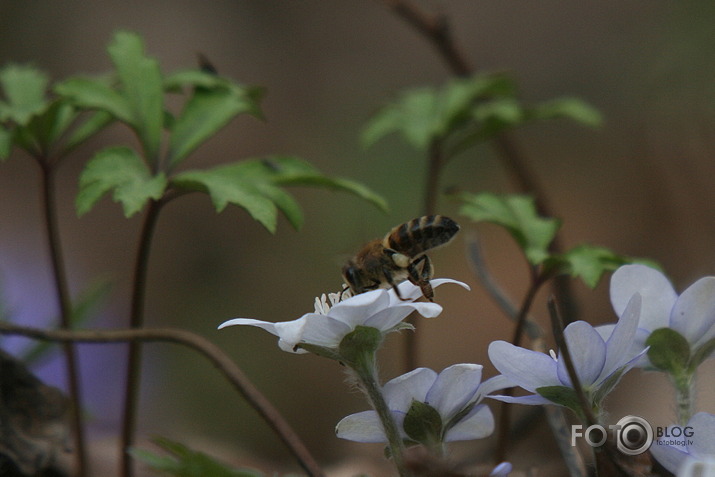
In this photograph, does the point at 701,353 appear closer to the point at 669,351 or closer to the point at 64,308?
the point at 669,351

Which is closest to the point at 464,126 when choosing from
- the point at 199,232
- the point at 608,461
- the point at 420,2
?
the point at 608,461

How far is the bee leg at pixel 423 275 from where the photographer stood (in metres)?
0.98

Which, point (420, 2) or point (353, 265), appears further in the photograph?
point (420, 2)

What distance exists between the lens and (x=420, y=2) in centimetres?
630

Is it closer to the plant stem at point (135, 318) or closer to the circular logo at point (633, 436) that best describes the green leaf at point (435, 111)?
the plant stem at point (135, 318)

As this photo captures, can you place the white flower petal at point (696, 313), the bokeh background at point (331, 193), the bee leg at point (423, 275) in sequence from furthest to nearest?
the bokeh background at point (331, 193) < the bee leg at point (423, 275) < the white flower petal at point (696, 313)

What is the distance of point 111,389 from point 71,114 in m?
1.66

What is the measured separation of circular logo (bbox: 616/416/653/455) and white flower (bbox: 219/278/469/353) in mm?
249

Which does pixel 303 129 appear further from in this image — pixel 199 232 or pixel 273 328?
pixel 273 328

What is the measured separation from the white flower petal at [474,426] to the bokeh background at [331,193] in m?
0.48

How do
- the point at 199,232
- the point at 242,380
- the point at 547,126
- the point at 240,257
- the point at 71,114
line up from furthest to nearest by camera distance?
the point at 547,126 → the point at 199,232 → the point at 240,257 → the point at 71,114 → the point at 242,380

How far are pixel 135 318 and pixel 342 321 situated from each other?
672 mm

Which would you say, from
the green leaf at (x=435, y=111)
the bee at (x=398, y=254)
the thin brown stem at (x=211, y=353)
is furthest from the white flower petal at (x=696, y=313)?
the green leaf at (x=435, y=111)

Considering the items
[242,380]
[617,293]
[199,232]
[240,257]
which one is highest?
[199,232]
